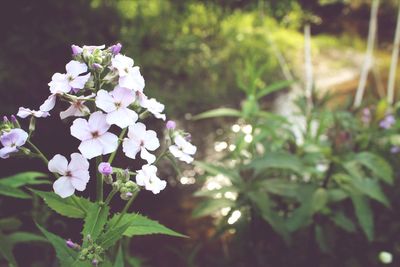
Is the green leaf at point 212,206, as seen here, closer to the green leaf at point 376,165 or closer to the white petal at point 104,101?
the green leaf at point 376,165

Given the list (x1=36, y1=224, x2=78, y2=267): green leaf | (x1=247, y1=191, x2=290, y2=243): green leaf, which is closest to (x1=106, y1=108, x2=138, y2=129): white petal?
(x1=36, y1=224, x2=78, y2=267): green leaf

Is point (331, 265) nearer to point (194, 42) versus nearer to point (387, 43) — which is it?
point (194, 42)

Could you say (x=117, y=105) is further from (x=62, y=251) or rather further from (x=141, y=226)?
(x=62, y=251)

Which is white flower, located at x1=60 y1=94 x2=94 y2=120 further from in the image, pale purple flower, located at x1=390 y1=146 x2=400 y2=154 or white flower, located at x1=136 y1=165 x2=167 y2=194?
pale purple flower, located at x1=390 y1=146 x2=400 y2=154

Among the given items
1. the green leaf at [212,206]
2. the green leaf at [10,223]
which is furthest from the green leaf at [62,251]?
the green leaf at [212,206]

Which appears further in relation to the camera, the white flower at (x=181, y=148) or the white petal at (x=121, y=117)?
the white flower at (x=181, y=148)

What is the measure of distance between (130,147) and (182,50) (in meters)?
3.59

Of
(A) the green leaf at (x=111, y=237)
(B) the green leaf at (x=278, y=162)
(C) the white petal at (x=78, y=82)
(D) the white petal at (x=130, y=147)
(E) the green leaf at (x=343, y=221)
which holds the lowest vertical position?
(E) the green leaf at (x=343, y=221)

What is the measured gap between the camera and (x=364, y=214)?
2.41 meters

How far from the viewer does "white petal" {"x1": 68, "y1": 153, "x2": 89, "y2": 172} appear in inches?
46.4

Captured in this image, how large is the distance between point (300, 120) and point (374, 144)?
1742 millimetres

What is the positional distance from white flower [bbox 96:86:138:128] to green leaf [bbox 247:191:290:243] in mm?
1268

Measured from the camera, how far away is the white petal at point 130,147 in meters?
1.24

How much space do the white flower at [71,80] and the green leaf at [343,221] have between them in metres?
1.77
